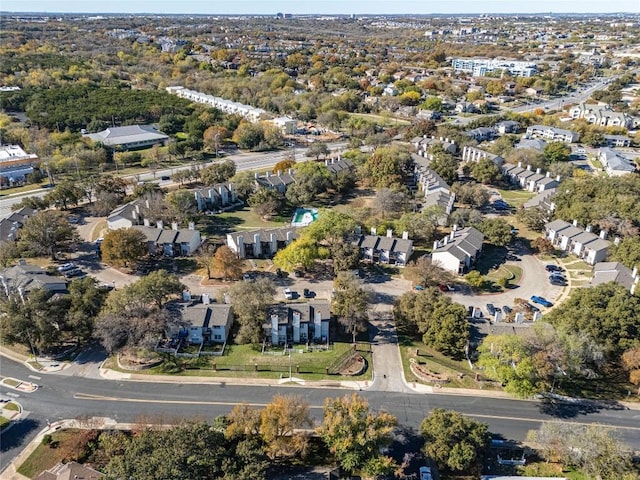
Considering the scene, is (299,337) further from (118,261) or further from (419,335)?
(118,261)

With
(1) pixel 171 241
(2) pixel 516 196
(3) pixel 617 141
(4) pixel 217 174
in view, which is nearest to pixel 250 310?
(1) pixel 171 241

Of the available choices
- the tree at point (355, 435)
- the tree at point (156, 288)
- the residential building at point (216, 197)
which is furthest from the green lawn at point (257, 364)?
the residential building at point (216, 197)

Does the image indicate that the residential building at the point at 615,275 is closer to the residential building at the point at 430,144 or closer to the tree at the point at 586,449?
the tree at the point at 586,449

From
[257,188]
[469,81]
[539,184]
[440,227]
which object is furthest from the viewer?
[469,81]

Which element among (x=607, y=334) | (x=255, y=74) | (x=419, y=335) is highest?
(x=255, y=74)

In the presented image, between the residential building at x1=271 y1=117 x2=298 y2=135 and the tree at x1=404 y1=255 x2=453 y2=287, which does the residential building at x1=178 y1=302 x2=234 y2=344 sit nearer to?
the tree at x1=404 y1=255 x2=453 y2=287

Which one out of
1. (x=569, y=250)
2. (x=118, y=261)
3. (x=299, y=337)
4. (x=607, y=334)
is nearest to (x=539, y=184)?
(x=569, y=250)
